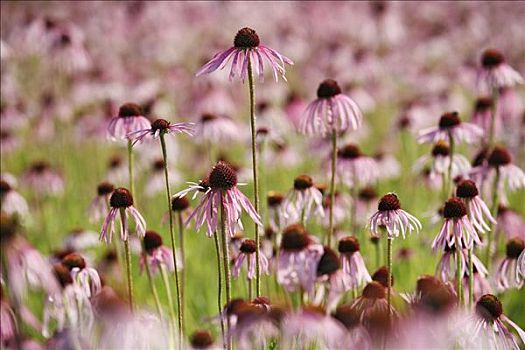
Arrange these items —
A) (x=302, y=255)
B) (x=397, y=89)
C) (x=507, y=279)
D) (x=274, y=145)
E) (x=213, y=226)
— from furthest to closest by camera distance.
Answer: (x=397, y=89), (x=274, y=145), (x=507, y=279), (x=302, y=255), (x=213, y=226)

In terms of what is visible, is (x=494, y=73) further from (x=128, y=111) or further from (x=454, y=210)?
(x=128, y=111)

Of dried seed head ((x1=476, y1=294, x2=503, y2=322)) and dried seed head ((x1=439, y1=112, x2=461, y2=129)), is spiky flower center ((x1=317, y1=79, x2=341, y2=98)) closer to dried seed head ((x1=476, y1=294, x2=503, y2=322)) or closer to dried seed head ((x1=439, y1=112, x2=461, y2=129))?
dried seed head ((x1=439, y1=112, x2=461, y2=129))

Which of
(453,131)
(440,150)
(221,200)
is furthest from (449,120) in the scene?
(221,200)

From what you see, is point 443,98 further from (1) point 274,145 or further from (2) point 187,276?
(2) point 187,276

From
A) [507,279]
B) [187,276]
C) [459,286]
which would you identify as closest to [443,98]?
[187,276]

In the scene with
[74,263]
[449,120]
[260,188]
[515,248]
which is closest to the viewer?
[74,263]

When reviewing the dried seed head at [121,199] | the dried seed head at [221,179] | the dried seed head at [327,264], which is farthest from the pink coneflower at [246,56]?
the dried seed head at [327,264]

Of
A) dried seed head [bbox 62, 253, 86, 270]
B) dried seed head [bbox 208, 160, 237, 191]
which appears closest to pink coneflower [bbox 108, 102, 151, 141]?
dried seed head [bbox 62, 253, 86, 270]
